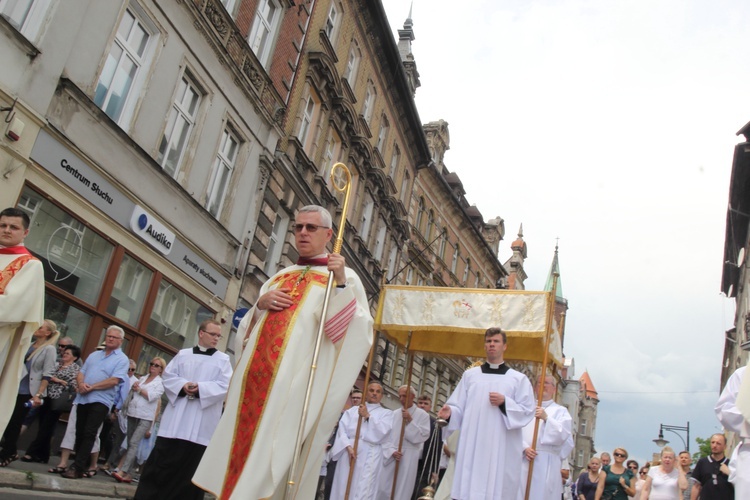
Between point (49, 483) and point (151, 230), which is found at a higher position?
point (151, 230)

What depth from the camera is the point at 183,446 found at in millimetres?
6672

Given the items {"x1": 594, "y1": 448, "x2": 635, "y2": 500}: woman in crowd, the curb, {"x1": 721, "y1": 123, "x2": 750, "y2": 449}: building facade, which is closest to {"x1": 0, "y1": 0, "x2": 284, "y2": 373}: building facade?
the curb

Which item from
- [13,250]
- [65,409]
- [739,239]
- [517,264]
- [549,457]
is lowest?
[65,409]

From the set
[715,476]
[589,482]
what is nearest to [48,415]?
[715,476]

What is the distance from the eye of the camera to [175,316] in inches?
558

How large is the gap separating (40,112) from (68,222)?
1.72 m

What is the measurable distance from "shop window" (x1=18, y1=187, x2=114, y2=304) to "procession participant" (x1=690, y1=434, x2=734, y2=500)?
30.2ft

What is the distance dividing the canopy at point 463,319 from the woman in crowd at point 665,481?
2538 millimetres

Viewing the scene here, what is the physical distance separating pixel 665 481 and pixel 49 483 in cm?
876

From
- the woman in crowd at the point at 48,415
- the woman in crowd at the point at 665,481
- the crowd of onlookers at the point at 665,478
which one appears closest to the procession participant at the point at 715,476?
the crowd of onlookers at the point at 665,478

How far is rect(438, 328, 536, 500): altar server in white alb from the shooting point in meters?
7.55

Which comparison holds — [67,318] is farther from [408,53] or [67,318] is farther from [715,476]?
[408,53]

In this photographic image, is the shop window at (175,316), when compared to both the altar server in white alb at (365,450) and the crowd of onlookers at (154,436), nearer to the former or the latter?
the crowd of onlookers at (154,436)

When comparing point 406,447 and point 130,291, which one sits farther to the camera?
point 130,291
